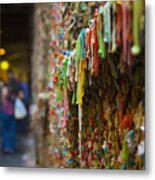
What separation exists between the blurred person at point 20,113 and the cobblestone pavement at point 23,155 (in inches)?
1.9

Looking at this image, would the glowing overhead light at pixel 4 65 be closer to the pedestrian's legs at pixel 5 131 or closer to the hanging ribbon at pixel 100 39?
the pedestrian's legs at pixel 5 131

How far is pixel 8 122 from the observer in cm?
276

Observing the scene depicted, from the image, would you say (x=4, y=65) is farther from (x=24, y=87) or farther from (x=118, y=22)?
(x=118, y=22)

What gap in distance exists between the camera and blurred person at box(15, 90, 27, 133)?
2.74 metres

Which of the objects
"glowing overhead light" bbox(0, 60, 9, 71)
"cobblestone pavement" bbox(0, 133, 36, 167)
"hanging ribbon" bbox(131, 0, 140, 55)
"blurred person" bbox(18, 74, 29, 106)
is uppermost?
"hanging ribbon" bbox(131, 0, 140, 55)

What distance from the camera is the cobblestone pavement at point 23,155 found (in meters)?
2.76

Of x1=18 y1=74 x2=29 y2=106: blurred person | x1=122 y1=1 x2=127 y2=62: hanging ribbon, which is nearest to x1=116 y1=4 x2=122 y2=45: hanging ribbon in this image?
x1=122 y1=1 x2=127 y2=62: hanging ribbon

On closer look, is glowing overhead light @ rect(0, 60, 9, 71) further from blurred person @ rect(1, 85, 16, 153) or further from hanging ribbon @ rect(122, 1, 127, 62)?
hanging ribbon @ rect(122, 1, 127, 62)

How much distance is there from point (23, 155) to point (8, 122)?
190 millimetres

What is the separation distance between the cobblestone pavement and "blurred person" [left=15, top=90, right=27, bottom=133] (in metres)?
0.05

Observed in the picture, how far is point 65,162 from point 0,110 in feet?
1.43

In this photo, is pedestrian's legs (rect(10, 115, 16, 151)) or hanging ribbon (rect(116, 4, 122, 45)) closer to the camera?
hanging ribbon (rect(116, 4, 122, 45))

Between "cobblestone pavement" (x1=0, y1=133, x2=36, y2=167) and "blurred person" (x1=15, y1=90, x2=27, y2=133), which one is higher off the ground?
"blurred person" (x1=15, y1=90, x2=27, y2=133)

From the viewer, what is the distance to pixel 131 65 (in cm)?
261
